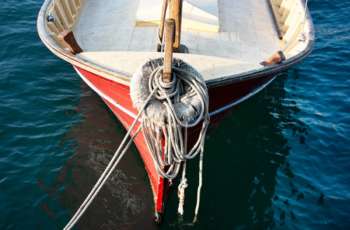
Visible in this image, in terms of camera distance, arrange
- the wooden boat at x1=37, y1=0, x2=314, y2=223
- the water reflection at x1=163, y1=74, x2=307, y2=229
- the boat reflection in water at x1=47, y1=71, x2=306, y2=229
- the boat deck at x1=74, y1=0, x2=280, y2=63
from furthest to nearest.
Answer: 1. the boat deck at x1=74, y1=0, x2=280, y2=63
2. the water reflection at x1=163, y1=74, x2=307, y2=229
3. the boat reflection in water at x1=47, y1=71, x2=306, y2=229
4. the wooden boat at x1=37, y1=0, x2=314, y2=223

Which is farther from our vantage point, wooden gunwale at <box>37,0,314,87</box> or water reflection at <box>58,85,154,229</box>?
water reflection at <box>58,85,154,229</box>

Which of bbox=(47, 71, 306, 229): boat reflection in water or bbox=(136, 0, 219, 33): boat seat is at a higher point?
bbox=(136, 0, 219, 33): boat seat

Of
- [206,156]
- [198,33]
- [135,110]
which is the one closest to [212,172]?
[206,156]

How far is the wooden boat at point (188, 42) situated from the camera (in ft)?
31.0

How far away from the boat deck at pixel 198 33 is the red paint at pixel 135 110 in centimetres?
101

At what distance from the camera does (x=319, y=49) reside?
16219 millimetres

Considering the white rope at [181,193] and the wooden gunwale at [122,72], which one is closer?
the white rope at [181,193]

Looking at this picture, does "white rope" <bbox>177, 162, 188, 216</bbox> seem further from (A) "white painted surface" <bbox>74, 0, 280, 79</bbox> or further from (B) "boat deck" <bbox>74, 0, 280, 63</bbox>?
(B) "boat deck" <bbox>74, 0, 280, 63</bbox>

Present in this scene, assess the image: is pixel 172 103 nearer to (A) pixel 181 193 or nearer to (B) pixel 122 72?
(B) pixel 122 72

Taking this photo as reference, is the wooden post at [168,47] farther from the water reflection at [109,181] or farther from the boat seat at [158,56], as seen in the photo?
the water reflection at [109,181]

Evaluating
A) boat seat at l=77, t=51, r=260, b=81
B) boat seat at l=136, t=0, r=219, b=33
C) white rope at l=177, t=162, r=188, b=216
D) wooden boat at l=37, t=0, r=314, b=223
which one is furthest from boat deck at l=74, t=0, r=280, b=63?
white rope at l=177, t=162, r=188, b=216

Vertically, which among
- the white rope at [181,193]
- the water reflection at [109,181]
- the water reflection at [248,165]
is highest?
the white rope at [181,193]

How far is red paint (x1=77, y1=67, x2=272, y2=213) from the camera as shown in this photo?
925cm

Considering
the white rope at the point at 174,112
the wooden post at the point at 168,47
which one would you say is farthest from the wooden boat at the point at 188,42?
the wooden post at the point at 168,47
